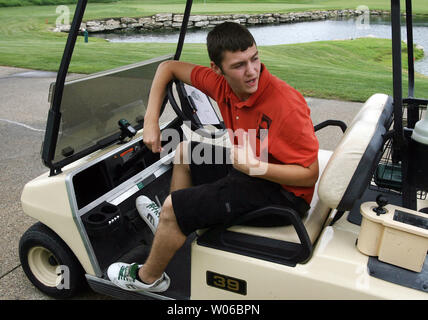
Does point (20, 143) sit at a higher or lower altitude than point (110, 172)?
lower

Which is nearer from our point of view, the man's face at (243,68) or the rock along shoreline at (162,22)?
the man's face at (243,68)

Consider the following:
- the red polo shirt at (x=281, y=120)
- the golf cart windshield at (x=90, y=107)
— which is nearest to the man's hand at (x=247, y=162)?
the red polo shirt at (x=281, y=120)

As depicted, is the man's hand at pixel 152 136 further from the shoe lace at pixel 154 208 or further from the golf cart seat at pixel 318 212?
the golf cart seat at pixel 318 212

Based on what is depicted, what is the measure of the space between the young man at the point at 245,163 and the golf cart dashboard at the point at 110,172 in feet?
1.25

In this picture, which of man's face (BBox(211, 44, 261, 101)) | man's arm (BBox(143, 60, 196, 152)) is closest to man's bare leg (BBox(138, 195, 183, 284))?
man's arm (BBox(143, 60, 196, 152))

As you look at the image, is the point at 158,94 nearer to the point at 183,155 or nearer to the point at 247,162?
the point at 183,155

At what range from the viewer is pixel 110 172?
7.57 feet

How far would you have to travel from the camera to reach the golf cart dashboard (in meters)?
2.14

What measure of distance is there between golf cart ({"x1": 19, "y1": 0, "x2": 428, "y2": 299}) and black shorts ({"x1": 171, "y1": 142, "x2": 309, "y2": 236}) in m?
0.07

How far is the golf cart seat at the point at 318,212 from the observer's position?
1.65m

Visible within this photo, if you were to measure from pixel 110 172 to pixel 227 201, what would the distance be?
2.70ft

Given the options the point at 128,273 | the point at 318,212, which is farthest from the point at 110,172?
the point at 318,212

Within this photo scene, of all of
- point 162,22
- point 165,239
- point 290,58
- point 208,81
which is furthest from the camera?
point 162,22

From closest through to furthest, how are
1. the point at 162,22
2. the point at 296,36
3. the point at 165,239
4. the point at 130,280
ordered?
the point at 165,239 < the point at 130,280 < the point at 296,36 < the point at 162,22
